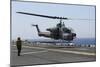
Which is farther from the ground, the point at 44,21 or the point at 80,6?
the point at 80,6

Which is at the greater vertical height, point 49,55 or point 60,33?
point 60,33

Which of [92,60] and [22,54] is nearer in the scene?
[22,54]

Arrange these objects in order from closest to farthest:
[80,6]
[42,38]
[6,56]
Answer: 1. [6,56]
2. [42,38]
3. [80,6]

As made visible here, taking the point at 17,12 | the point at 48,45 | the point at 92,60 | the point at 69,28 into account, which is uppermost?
the point at 17,12

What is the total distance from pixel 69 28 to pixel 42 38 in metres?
0.45

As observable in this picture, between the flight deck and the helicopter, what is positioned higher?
the helicopter

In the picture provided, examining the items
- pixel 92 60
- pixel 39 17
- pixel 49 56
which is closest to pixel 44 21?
Answer: pixel 39 17

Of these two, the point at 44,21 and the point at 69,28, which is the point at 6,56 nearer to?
the point at 44,21

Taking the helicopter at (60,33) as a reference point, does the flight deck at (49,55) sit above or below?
below

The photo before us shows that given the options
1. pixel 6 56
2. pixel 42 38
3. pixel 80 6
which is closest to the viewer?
pixel 6 56

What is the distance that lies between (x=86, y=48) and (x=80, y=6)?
2.18 feet

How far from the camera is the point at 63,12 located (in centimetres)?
332

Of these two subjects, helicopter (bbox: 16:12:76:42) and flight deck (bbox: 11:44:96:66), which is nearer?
flight deck (bbox: 11:44:96:66)

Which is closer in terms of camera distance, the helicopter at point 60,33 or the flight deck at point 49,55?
the flight deck at point 49,55
